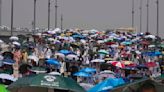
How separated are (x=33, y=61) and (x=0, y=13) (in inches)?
1458

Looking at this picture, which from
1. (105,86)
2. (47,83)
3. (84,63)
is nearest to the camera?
(47,83)

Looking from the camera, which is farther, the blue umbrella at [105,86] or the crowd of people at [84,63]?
A: the crowd of people at [84,63]

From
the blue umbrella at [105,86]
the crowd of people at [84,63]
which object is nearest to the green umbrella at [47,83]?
the blue umbrella at [105,86]

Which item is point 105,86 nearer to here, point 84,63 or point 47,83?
point 47,83

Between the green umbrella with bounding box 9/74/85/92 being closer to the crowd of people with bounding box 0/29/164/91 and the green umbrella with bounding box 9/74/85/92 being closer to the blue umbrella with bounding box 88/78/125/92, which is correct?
the blue umbrella with bounding box 88/78/125/92

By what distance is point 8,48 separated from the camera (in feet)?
113

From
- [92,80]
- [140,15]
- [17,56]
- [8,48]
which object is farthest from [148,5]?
[92,80]

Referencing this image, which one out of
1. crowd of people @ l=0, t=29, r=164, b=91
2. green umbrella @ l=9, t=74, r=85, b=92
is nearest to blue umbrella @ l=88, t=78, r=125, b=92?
green umbrella @ l=9, t=74, r=85, b=92

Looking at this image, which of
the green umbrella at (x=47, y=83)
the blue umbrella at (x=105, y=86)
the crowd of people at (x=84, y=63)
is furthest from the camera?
the crowd of people at (x=84, y=63)

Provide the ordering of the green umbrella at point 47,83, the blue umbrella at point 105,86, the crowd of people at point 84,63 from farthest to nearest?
the crowd of people at point 84,63
the blue umbrella at point 105,86
the green umbrella at point 47,83

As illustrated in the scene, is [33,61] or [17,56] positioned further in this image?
[17,56]

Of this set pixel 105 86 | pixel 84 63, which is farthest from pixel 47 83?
pixel 84 63

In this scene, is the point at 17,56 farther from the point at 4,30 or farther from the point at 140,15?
the point at 140,15

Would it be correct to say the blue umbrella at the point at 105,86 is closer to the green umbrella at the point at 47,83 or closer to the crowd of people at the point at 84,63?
the green umbrella at the point at 47,83
